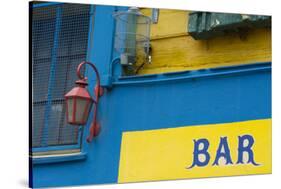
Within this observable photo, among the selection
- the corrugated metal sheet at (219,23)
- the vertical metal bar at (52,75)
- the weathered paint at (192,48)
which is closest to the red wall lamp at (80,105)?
the vertical metal bar at (52,75)

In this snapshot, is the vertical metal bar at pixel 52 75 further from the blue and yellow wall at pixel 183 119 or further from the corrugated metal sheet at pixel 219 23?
the corrugated metal sheet at pixel 219 23

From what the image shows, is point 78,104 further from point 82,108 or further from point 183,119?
point 183,119

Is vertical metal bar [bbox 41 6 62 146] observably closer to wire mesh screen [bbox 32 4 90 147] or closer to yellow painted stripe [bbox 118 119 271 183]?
wire mesh screen [bbox 32 4 90 147]

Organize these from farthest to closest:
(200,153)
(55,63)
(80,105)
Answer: (55,63) → (200,153) → (80,105)

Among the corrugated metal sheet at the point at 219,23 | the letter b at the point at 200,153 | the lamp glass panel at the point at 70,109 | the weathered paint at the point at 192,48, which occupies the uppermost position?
the corrugated metal sheet at the point at 219,23

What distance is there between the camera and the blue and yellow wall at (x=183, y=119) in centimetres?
553

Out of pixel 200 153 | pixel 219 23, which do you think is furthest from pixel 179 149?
pixel 219 23

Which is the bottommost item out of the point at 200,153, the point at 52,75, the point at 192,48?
the point at 200,153

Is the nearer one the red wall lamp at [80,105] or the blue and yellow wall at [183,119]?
the red wall lamp at [80,105]

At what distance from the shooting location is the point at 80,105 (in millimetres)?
5426

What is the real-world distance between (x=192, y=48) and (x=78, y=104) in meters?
0.96

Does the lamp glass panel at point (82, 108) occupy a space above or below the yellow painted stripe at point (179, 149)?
above

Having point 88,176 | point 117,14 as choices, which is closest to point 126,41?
point 117,14

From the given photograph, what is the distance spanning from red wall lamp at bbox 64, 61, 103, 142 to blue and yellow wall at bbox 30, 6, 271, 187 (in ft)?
0.17
